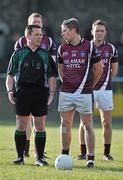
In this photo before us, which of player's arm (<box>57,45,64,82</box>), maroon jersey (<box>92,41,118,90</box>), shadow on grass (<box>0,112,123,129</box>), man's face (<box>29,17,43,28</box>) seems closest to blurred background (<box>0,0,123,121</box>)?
shadow on grass (<box>0,112,123,129</box>)

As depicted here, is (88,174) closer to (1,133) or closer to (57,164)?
(57,164)

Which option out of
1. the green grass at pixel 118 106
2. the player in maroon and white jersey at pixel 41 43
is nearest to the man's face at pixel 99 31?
the player in maroon and white jersey at pixel 41 43

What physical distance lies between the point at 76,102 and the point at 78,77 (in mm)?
393

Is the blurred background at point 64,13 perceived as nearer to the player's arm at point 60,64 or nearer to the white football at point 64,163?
the player's arm at point 60,64

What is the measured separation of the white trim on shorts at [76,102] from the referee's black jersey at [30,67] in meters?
0.45

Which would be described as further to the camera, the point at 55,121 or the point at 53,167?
the point at 55,121

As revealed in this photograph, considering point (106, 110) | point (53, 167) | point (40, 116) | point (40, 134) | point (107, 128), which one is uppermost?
point (40, 116)

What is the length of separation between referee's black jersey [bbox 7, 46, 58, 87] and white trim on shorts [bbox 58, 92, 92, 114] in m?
0.45

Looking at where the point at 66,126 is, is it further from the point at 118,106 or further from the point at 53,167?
the point at 118,106

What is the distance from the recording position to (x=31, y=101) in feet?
40.2

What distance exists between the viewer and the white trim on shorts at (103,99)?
13805 mm

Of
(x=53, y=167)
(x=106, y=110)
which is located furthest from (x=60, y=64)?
(x=53, y=167)

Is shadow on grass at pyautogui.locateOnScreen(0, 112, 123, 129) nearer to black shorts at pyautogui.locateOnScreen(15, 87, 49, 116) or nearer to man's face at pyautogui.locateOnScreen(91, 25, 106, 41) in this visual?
man's face at pyautogui.locateOnScreen(91, 25, 106, 41)

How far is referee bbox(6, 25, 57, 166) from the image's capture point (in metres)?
12.2
